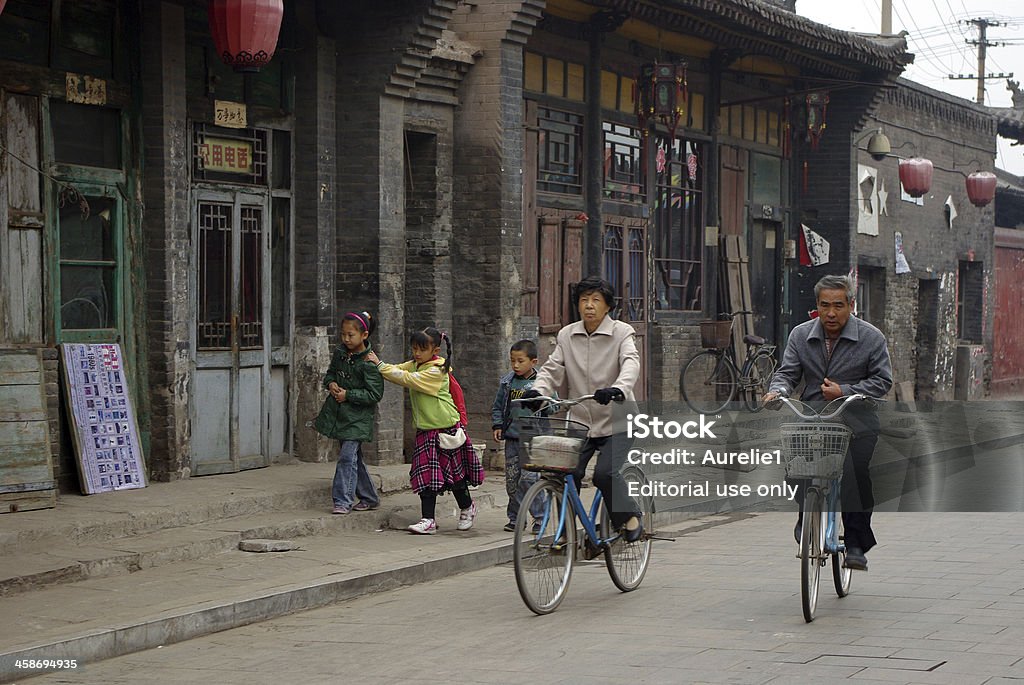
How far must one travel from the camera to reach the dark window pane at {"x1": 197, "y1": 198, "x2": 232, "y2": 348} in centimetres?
1181

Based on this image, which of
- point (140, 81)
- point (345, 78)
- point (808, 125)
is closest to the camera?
point (140, 81)

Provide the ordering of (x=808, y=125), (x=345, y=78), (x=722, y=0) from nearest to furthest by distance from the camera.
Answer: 1. (x=345, y=78)
2. (x=722, y=0)
3. (x=808, y=125)

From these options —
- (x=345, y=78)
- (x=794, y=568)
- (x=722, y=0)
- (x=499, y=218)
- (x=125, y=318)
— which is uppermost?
(x=722, y=0)

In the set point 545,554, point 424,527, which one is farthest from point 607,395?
point 424,527

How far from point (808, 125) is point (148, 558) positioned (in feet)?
50.7

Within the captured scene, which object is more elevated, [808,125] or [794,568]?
[808,125]

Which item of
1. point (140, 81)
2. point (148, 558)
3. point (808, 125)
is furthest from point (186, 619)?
point (808, 125)

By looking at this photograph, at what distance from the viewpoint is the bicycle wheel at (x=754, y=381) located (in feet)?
64.3

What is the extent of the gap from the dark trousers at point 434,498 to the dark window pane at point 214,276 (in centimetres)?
235

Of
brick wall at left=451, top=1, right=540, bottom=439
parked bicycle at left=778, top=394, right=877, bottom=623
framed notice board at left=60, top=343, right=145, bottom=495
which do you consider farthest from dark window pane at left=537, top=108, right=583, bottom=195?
parked bicycle at left=778, top=394, right=877, bottom=623

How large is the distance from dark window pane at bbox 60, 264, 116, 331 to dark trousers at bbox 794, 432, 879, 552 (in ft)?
18.8

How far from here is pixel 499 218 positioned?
14469mm

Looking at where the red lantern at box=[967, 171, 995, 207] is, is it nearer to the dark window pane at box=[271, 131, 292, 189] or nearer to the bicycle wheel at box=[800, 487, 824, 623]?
the dark window pane at box=[271, 131, 292, 189]

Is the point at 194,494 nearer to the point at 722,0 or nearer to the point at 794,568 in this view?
the point at 794,568
